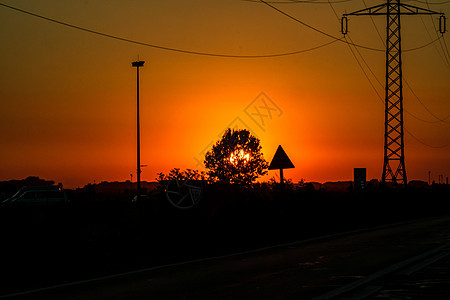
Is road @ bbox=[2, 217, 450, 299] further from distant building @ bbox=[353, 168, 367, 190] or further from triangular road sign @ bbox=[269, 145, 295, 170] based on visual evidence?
distant building @ bbox=[353, 168, 367, 190]

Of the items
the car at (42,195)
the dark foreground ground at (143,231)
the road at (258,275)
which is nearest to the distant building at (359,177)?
the dark foreground ground at (143,231)

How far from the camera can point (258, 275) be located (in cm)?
1391

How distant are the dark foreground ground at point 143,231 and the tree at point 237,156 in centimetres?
8077

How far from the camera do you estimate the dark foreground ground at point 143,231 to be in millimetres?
17016

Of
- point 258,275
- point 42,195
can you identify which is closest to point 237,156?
point 42,195

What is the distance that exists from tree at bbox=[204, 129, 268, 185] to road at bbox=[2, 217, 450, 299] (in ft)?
314

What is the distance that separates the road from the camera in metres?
11.6

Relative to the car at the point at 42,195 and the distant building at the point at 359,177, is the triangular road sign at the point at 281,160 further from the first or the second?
the car at the point at 42,195

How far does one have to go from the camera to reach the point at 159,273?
575 inches

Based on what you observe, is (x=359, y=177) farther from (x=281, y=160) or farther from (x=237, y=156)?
(x=237, y=156)

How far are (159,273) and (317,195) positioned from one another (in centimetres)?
2196

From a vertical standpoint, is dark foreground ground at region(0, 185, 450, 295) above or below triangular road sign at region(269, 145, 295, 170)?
below

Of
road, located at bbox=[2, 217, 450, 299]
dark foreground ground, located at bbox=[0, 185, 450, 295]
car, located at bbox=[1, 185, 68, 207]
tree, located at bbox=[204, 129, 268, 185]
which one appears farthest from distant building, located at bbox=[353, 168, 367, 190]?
tree, located at bbox=[204, 129, 268, 185]

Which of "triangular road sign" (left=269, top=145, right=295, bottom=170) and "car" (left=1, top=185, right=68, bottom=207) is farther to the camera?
"car" (left=1, top=185, right=68, bottom=207)
